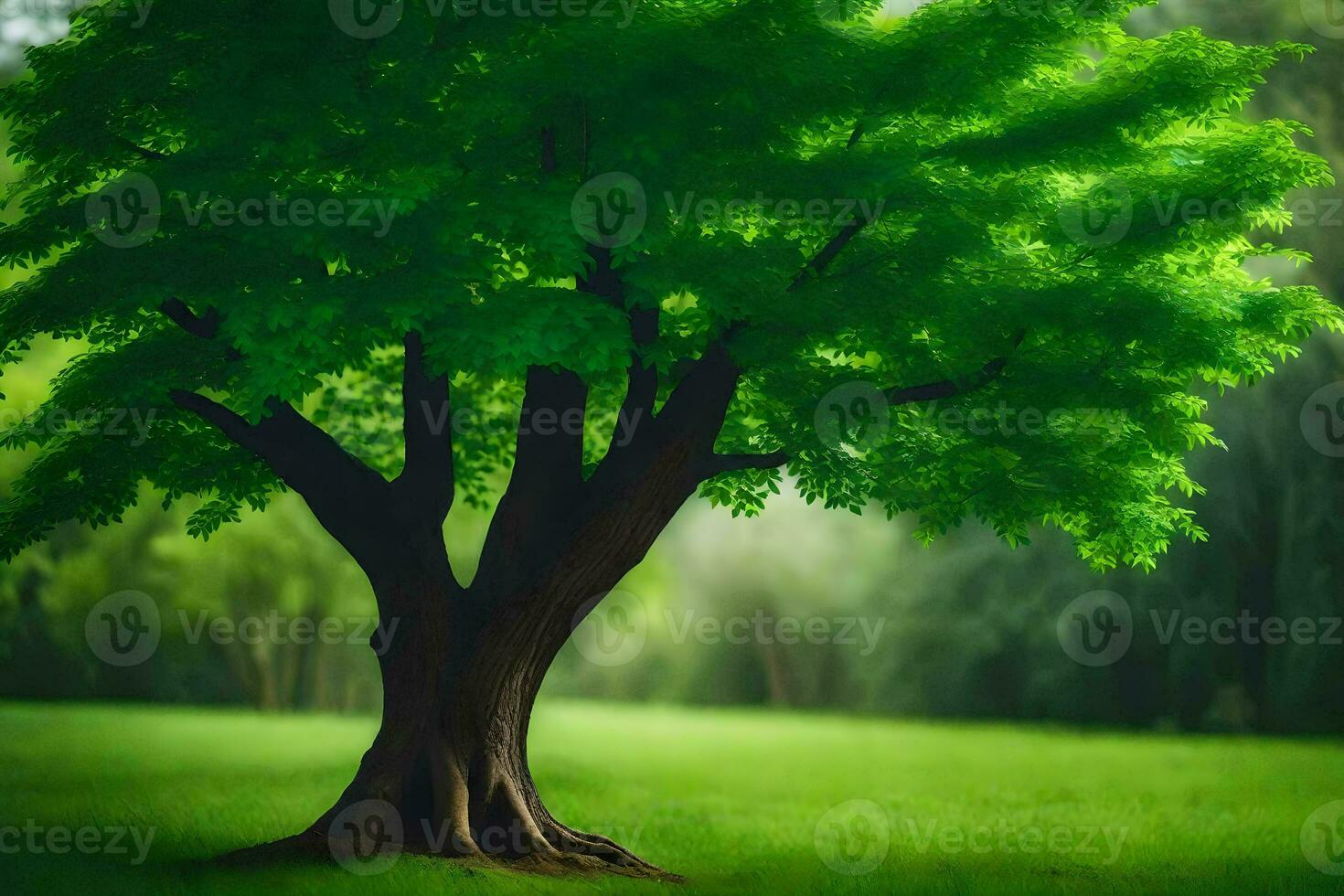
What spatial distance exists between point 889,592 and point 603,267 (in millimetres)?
18931

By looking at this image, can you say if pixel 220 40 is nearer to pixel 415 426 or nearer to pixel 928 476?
pixel 415 426

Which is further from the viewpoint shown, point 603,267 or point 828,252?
point 603,267

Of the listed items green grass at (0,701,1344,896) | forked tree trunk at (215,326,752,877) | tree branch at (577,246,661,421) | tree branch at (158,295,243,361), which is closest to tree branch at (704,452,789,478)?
forked tree trunk at (215,326,752,877)

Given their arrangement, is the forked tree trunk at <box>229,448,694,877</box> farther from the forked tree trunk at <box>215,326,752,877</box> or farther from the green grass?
the green grass

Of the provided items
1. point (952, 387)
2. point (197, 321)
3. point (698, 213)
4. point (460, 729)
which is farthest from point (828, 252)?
point (197, 321)

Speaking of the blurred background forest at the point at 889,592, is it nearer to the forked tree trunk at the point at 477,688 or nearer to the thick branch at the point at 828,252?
the forked tree trunk at the point at 477,688

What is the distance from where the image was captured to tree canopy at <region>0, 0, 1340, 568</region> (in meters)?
9.91

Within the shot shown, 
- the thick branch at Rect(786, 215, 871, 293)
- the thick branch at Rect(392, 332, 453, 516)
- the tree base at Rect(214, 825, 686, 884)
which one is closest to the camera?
the tree base at Rect(214, 825, 686, 884)

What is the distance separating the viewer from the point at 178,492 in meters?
13.1

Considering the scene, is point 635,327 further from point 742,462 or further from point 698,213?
point 742,462

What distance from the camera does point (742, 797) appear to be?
1922 centimetres

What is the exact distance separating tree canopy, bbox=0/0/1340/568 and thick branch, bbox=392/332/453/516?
963mm

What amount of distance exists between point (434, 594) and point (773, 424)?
344 centimetres

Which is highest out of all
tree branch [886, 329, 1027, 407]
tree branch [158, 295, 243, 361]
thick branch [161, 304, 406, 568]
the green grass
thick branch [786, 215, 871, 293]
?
thick branch [786, 215, 871, 293]
